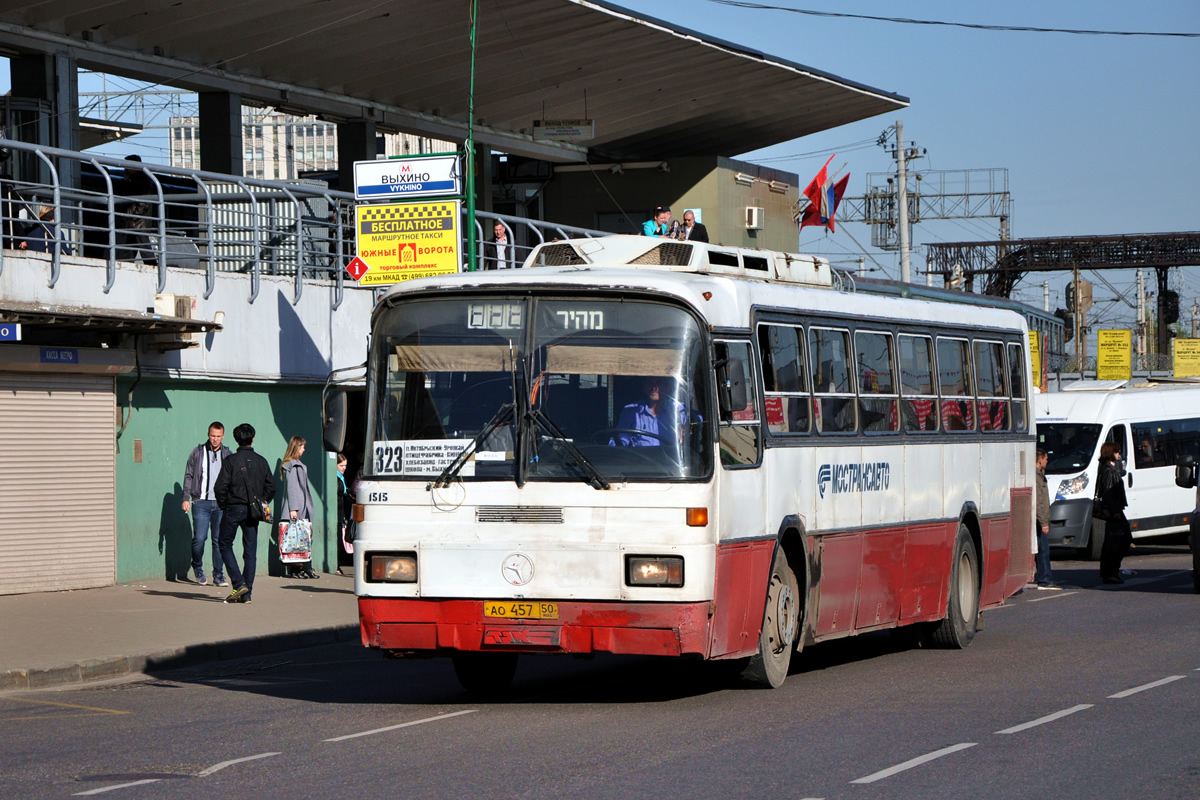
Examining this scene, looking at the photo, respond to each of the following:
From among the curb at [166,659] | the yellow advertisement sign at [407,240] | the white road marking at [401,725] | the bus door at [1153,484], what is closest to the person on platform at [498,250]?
the yellow advertisement sign at [407,240]

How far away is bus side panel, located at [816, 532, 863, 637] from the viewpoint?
12.6 meters

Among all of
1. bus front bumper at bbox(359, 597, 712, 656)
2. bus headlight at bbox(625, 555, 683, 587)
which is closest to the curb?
bus front bumper at bbox(359, 597, 712, 656)

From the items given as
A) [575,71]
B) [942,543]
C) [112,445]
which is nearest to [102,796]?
[942,543]

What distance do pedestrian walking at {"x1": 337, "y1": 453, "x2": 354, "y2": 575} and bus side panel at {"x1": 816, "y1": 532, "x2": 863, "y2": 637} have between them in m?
11.4

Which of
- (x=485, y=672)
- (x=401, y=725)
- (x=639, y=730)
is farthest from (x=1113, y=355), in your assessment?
(x=401, y=725)

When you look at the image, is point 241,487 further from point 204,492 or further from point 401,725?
point 401,725

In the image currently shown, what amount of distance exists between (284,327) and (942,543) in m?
10.6

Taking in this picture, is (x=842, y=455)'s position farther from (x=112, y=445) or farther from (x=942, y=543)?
(x=112, y=445)

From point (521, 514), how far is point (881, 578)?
4040mm

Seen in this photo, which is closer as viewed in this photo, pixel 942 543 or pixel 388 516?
pixel 388 516

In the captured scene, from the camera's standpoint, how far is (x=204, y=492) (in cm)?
2020

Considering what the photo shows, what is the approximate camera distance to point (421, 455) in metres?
11.1

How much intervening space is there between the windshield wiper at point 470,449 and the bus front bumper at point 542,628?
755 mm

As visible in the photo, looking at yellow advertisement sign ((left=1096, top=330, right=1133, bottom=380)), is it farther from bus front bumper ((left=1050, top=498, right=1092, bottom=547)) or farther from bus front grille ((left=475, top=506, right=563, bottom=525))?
bus front grille ((left=475, top=506, right=563, bottom=525))
